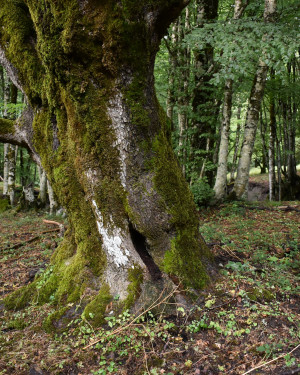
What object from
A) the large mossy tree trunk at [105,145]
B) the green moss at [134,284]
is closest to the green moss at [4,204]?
the large mossy tree trunk at [105,145]

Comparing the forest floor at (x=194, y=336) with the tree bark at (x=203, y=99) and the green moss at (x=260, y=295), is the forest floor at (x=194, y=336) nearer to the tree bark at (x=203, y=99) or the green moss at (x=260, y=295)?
the green moss at (x=260, y=295)

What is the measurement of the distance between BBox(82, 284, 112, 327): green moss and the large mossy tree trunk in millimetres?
14

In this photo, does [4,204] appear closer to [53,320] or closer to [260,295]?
[53,320]

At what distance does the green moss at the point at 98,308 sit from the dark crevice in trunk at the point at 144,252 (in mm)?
600

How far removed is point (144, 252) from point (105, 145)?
153cm

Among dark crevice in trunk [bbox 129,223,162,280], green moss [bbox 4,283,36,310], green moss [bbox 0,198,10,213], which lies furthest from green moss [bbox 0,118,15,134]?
green moss [bbox 0,198,10,213]

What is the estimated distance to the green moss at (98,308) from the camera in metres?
3.14

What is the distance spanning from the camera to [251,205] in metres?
9.85

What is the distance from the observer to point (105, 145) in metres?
3.32

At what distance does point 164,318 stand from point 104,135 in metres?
2.32

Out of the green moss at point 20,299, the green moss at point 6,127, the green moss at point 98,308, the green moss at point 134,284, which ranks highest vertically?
the green moss at point 6,127

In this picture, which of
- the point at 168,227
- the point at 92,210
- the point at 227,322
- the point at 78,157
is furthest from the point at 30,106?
the point at 227,322

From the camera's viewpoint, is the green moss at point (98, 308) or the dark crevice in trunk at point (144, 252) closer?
the green moss at point (98, 308)

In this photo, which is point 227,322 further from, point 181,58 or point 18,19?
point 181,58
